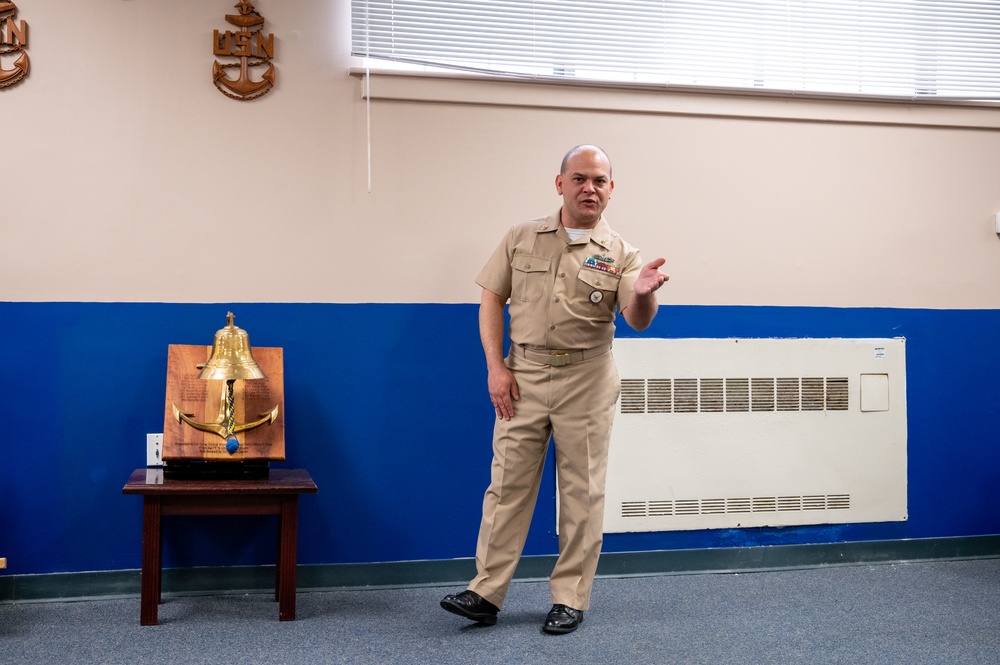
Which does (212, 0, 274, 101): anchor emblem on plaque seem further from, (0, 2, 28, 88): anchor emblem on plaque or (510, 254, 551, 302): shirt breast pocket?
(510, 254, 551, 302): shirt breast pocket

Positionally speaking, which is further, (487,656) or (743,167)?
(743,167)

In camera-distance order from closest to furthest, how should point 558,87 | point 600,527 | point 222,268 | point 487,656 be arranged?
point 487,656
point 600,527
point 222,268
point 558,87

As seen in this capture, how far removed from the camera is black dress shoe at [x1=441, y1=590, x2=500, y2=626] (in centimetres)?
263

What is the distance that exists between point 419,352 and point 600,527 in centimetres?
90

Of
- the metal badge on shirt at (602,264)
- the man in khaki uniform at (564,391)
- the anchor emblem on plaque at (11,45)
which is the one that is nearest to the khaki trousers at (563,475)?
the man in khaki uniform at (564,391)

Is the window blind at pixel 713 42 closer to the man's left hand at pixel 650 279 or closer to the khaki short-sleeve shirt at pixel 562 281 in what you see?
the khaki short-sleeve shirt at pixel 562 281

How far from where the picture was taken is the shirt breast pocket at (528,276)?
2781 mm

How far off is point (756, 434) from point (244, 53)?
2.27 meters

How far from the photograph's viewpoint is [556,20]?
11.0 feet

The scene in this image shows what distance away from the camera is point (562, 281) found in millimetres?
2756

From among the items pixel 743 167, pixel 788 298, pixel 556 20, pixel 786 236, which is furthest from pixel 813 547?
pixel 556 20

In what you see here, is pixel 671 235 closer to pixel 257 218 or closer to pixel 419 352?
pixel 419 352

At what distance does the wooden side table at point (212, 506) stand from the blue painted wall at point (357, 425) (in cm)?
34

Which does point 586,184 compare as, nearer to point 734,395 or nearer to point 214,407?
point 734,395
